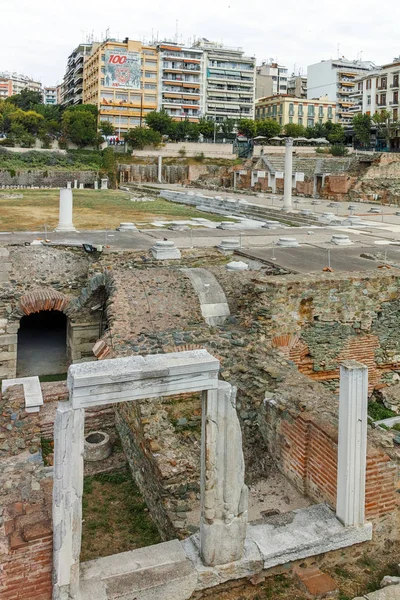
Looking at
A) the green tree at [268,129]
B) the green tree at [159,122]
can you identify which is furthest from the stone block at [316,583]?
the green tree at [159,122]

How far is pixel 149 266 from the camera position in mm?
15281

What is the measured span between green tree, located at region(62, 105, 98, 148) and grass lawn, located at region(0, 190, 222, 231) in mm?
38169

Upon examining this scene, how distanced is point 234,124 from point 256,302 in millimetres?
80926

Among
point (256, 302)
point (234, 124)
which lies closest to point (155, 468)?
point (256, 302)

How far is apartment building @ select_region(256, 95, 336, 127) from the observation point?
9625cm

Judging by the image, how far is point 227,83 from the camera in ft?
331

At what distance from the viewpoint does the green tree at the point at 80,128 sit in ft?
245

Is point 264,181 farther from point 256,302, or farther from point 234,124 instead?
point 256,302

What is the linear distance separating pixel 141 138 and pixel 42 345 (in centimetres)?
5888

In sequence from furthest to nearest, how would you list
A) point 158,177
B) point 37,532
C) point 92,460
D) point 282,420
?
point 158,177 → point 92,460 → point 282,420 → point 37,532

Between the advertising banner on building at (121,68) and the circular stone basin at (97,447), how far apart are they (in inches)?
3434

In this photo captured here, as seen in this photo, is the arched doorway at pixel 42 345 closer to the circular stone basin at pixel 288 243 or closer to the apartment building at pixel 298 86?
the circular stone basin at pixel 288 243

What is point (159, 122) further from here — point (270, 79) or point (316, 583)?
point (316, 583)

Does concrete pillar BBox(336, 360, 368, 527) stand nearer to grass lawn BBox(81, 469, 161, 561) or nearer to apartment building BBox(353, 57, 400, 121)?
grass lawn BBox(81, 469, 161, 561)
